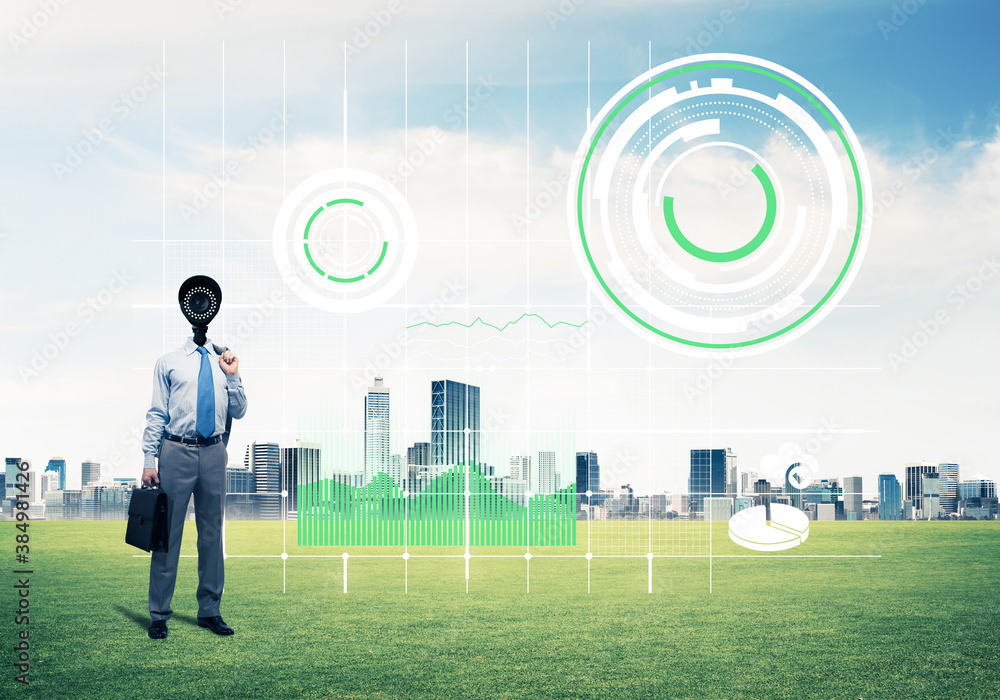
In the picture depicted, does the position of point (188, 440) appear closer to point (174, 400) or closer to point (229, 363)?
point (174, 400)

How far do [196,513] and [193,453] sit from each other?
0.56 meters

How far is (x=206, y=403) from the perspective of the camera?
7.29 metres

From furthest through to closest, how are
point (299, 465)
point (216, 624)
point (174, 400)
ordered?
point (299, 465), point (216, 624), point (174, 400)

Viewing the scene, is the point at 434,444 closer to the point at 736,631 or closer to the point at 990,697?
the point at 736,631

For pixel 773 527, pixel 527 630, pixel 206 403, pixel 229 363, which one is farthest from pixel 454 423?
pixel 773 527

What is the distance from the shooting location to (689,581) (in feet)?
32.4

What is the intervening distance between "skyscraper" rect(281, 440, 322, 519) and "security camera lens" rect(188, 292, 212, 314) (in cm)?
258

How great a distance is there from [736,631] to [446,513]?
3693 millimetres

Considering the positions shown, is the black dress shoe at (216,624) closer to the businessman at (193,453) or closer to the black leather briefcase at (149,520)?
the businessman at (193,453)

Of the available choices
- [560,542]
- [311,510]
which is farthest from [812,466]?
[311,510]

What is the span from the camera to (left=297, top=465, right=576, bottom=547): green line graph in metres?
9.80

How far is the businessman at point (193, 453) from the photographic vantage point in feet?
23.6

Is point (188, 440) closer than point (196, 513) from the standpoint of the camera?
Yes

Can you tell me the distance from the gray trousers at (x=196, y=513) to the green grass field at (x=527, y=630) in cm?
36
